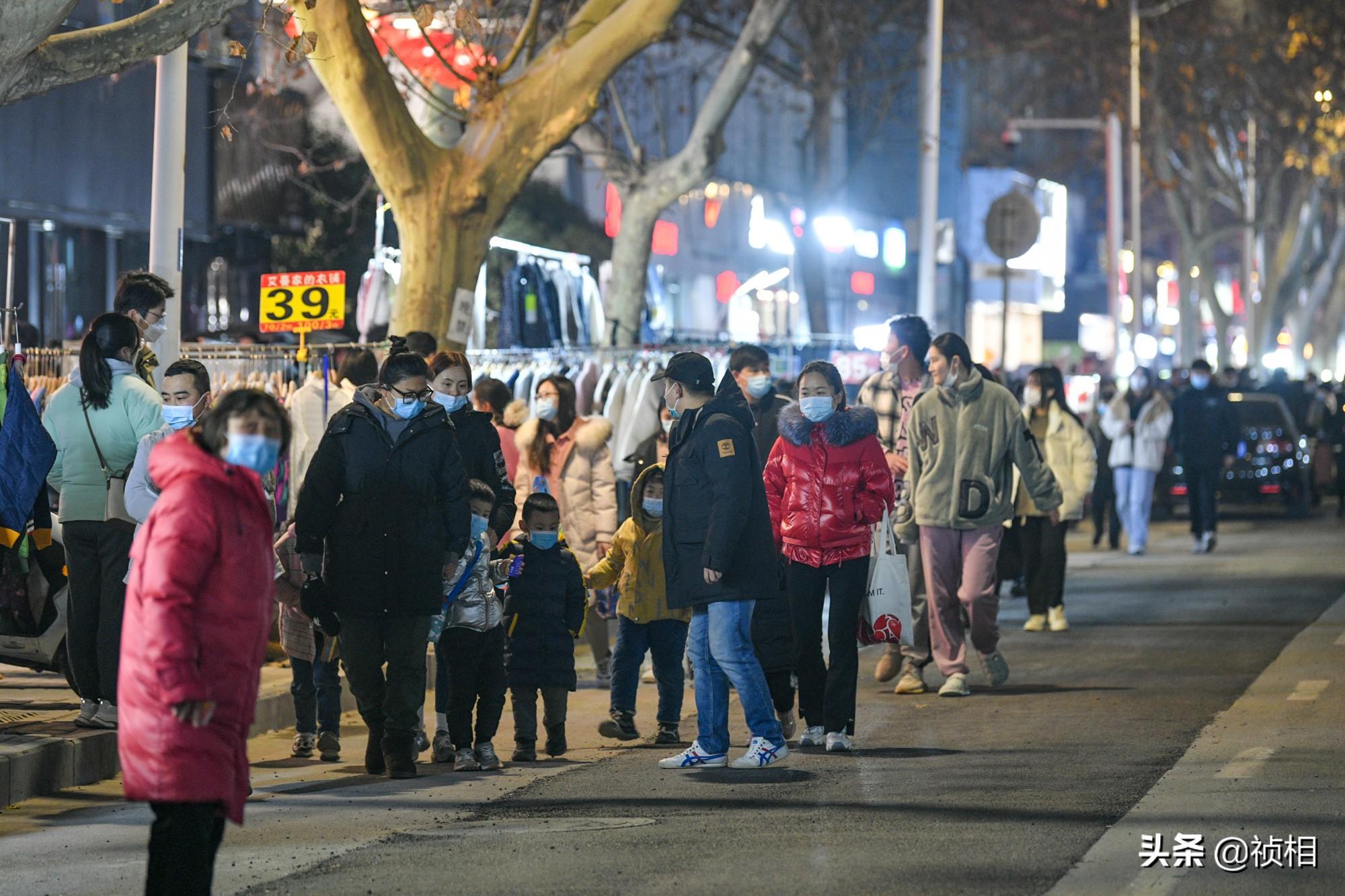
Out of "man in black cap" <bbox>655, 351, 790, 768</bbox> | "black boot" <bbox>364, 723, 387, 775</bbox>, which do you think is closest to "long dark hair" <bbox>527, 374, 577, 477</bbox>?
"man in black cap" <bbox>655, 351, 790, 768</bbox>

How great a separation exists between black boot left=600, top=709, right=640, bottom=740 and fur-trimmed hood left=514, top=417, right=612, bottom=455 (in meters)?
2.36

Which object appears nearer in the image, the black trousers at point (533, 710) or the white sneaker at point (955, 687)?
the black trousers at point (533, 710)

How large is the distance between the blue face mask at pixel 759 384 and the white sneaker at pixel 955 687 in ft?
6.43

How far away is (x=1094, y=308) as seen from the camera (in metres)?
68.2

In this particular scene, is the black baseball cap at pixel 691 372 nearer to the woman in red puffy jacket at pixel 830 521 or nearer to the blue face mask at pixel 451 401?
the woman in red puffy jacket at pixel 830 521

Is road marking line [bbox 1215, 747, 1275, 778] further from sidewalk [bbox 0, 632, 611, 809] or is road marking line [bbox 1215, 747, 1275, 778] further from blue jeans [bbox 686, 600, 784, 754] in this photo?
sidewalk [bbox 0, 632, 611, 809]

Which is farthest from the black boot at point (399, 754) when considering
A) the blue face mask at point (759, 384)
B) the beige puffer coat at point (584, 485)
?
the beige puffer coat at point (584, 485)

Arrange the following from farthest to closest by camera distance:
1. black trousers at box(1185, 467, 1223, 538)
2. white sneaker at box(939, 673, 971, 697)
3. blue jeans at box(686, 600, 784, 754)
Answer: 1. black trousers at box(1185, 467, 1223, 538)
2. white sneaker at box(939, 673, 971, 697)
3. blue jeans at box(686, 600, 784, 754)

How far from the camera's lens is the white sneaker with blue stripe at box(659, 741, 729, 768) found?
30.3 ft

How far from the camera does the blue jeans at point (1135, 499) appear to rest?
21172mm

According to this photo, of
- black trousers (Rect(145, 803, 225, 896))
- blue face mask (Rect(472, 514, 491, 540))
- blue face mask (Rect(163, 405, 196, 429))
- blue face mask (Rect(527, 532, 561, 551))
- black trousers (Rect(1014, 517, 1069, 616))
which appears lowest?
black trousers (Rect(145, 803, 225, 896))

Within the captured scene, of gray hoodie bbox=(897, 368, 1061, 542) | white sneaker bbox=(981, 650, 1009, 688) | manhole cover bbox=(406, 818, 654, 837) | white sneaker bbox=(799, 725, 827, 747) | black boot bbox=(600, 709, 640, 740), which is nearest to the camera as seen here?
manhole cover bbox=(406, 818, 654, 837)

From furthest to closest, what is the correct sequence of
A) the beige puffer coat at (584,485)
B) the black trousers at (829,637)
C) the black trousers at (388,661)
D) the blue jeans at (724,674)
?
the beige puffer coat at (584,485) < the black trousers at (829,637) < the blue jeans at (724,674) < the black trousers at (388,661)

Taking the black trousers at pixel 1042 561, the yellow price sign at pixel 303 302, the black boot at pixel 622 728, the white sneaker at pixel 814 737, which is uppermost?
the yellow price sign at pixel 303 302
